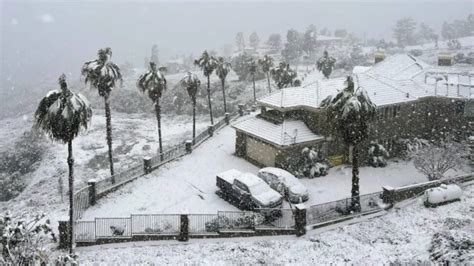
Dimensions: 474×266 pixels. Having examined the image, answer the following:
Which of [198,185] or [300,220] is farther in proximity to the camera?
[198,185]

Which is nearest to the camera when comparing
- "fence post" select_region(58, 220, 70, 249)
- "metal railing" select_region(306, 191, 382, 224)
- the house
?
"fence post" select_region(58, 220, 70, 249)

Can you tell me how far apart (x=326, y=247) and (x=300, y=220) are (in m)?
2.06

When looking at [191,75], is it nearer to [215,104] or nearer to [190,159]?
[190,159]

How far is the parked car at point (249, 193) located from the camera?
82.0ft

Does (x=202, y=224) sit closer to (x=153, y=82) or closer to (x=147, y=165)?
(x=147, y=165)

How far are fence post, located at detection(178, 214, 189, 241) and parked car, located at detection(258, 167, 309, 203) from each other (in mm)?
7372

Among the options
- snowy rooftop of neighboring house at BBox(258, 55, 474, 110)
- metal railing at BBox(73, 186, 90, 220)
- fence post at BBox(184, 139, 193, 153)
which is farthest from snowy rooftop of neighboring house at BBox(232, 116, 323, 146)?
metal railing at BBox(73, 186, 90, 220)

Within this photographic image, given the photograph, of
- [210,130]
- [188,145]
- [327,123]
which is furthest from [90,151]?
→ [327,123]

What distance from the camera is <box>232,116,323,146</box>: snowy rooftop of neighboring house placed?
31.9 meters

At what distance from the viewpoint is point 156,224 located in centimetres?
2328

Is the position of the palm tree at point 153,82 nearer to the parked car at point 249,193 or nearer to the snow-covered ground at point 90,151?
the snow-covered ground at point 90,151

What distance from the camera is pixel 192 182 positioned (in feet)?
103

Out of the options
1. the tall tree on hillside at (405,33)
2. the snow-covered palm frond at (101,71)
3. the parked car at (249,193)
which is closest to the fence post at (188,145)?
the snow-covered palm frond at (101,71)

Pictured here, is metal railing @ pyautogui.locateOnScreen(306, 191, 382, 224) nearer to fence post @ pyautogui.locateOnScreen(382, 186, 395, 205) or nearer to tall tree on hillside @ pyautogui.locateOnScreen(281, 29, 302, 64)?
fence post @ pyautogui.locateOnScreen(382, 186, 395, 205)
